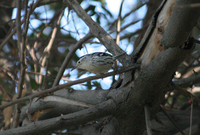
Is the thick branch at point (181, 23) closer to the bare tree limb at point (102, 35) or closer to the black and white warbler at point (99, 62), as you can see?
the bare tree limb at point (102, 35)

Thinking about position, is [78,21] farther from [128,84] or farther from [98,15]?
[128,84]

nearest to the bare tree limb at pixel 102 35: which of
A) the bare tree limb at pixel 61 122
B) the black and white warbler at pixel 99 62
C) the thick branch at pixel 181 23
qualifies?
the black and white warbler at pixel 99 62

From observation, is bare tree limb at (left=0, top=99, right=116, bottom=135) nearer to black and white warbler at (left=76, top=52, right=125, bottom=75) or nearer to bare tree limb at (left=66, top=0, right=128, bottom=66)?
bare tree limb at (left=66, top=0, right=128, bottom=66)

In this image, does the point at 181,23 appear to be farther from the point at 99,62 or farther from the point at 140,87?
the point at 99,62

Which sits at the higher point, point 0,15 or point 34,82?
point 0,15

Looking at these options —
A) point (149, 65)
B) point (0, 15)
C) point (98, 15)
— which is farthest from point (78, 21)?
point (149, 65)

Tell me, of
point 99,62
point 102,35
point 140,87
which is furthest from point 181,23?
point 99,62

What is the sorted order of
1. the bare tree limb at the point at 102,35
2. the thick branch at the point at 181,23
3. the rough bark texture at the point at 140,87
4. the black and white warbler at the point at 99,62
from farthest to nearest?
1. the black and white warbler at the point at 99,62
2. the bare tree limb at the point at 102,35
3. the rough bark texture at the point at 140,87
4. the thick branch at the point at 181,23

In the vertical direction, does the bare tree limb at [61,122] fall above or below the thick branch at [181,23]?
below

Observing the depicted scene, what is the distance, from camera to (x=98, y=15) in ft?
14.2

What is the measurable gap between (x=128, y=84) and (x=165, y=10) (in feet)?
3.16

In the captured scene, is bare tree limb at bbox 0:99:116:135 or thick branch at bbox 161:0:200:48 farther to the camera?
bare tree limb at bbox 0:99:116:135

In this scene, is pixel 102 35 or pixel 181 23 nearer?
pixel 181 23

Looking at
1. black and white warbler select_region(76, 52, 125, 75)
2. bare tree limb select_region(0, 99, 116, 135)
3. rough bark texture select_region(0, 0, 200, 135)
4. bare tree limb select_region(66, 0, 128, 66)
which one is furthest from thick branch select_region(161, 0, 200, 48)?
black and white warbler select_region(76, 52, 125, 75)
